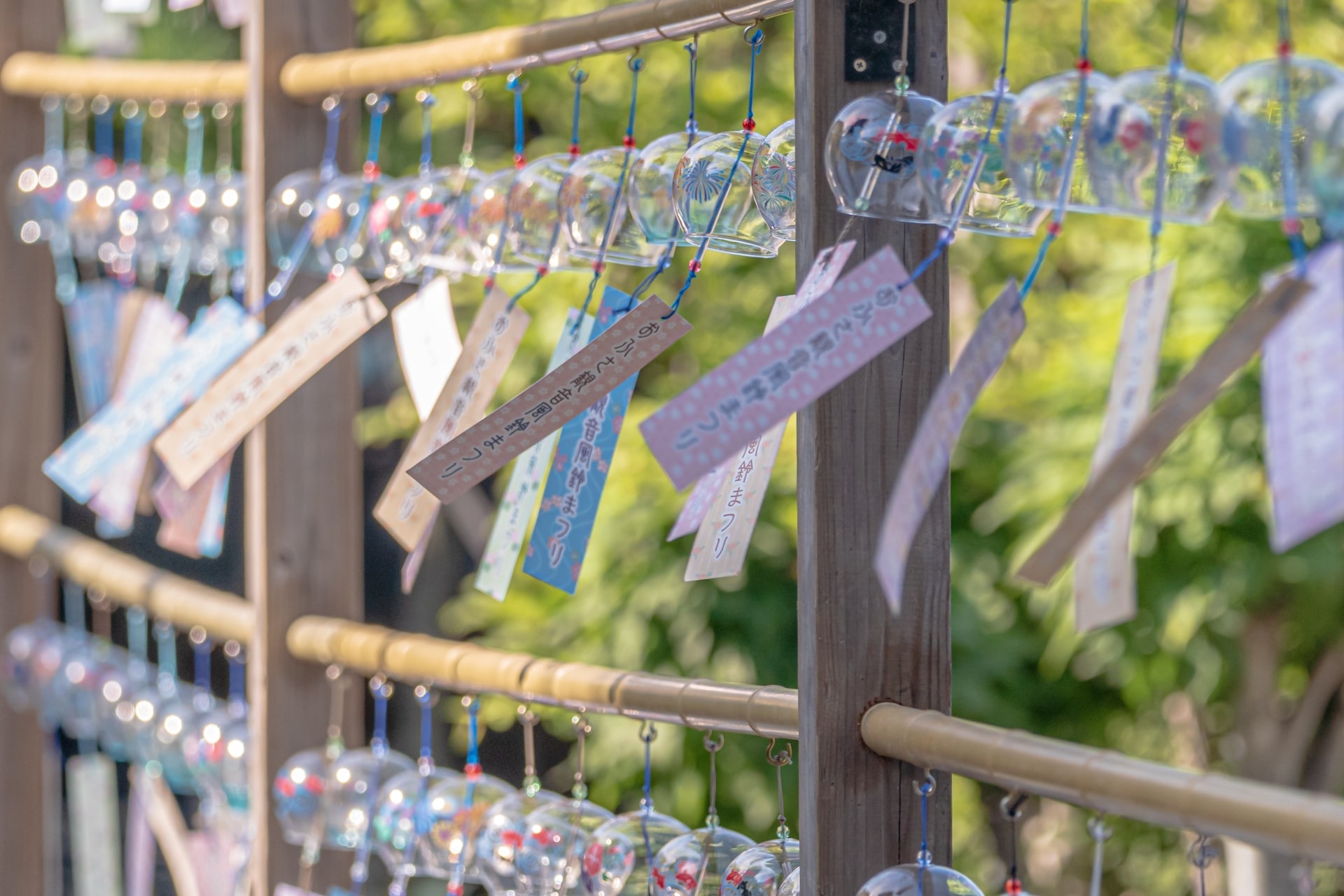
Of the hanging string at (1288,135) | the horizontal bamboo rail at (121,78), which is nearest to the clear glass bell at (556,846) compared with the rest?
the hanging string at (1288,135)

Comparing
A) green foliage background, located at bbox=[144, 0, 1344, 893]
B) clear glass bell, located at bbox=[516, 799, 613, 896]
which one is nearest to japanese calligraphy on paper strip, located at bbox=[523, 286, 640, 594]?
clear glass bell, located at bbox=[516, 799, 613, 896]

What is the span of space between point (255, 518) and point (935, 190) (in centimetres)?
93

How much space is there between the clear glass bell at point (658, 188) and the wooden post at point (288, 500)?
0.60 m

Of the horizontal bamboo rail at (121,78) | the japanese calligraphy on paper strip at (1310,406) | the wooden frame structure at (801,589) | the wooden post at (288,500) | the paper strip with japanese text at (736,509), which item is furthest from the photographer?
the horizontal bamboo rail at (121,78)

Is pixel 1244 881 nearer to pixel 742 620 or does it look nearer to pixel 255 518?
pixel 742 620

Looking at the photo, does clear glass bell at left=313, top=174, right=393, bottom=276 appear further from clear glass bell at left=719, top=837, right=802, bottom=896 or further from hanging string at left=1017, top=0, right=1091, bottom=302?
hanging string at left=1017, top=0, right=1091, bottom=302

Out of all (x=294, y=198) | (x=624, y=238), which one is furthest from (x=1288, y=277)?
(x=294, y=198)

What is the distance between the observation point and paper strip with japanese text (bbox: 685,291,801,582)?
897 mm

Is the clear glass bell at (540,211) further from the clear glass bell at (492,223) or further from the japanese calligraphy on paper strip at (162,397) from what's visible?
the japanese calligraphy on paper strip at (162,397)

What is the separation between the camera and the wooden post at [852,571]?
34.0 inches

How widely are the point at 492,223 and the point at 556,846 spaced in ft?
1.60

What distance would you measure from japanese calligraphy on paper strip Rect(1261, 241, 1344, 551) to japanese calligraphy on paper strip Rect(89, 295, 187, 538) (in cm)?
137

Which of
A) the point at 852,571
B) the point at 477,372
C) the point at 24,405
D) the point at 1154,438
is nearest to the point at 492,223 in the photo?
the point at 477,372

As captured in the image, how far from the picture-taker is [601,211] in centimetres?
107
